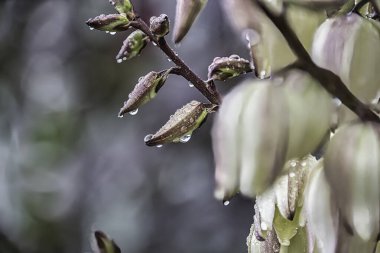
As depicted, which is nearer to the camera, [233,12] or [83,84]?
[233,12]

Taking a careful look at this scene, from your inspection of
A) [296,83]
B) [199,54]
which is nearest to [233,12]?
[296,83]

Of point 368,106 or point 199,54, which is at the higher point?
point 368,106

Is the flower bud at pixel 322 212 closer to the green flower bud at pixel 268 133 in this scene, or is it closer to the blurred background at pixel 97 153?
the green flower bud at pixel 268 133

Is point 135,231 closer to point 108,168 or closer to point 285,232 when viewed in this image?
point 108,168

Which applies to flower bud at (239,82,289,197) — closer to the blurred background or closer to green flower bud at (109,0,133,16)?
green flower bud at (109,0,133,16)

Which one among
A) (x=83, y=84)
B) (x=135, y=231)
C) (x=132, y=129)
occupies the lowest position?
(x=135, y=231)

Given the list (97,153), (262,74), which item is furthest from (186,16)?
(97,153)

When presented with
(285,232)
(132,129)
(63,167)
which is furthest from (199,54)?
(285,232)

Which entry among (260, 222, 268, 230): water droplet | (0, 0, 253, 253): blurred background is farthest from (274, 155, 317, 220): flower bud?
(0, 0, 253, 253): blurred background
